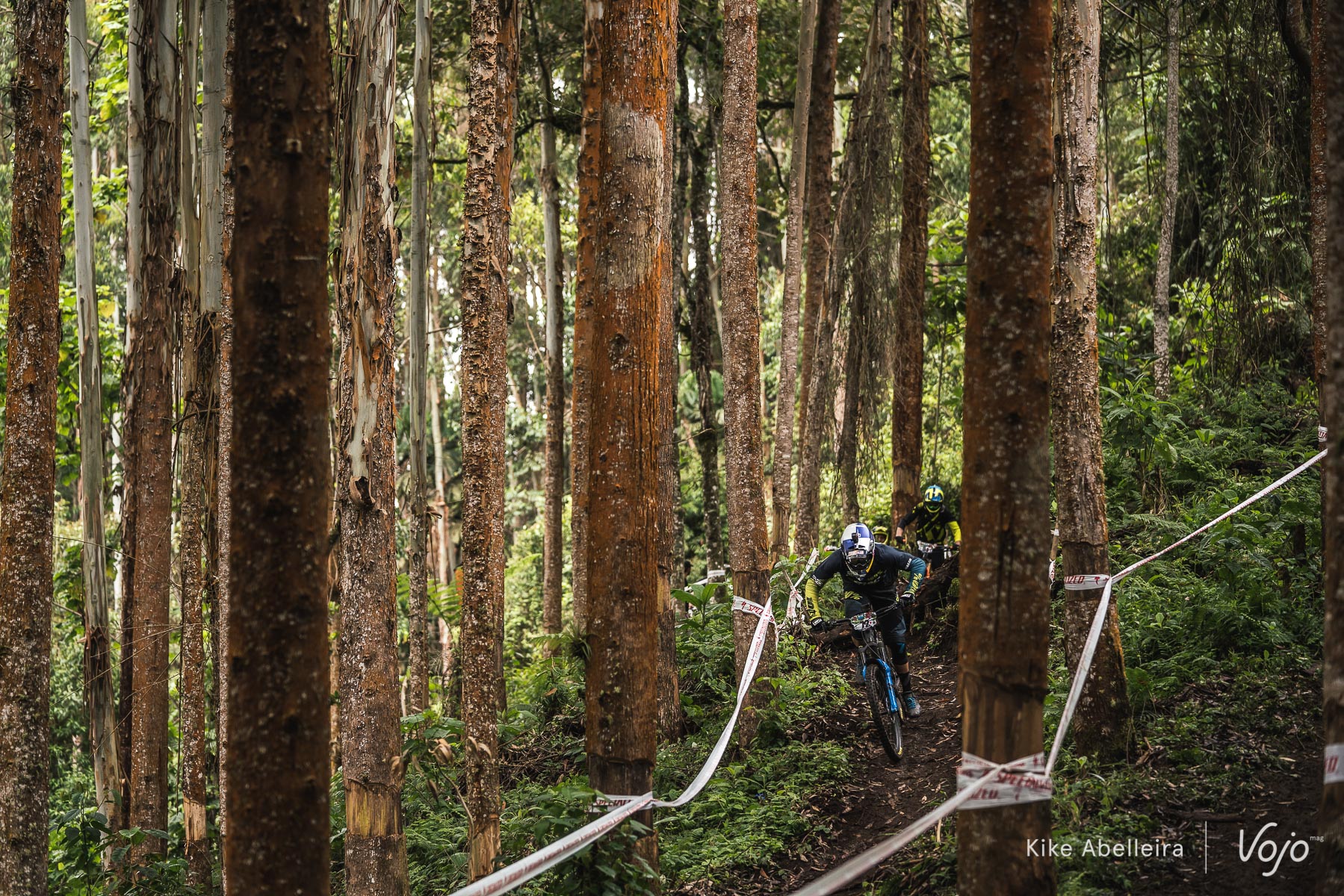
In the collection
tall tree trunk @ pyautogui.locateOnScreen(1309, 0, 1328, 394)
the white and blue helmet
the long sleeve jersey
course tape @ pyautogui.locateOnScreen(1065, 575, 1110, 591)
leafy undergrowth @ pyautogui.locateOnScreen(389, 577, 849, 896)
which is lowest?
leafy undergrowth @ pyautogui.locateOnScreen(389, 577, 849, 896)

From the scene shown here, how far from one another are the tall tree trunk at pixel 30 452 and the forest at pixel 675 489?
0.03m

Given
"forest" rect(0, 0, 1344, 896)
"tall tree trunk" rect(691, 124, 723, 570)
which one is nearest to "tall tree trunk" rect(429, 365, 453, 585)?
"forest" rect(0, 0, 1344, 896)

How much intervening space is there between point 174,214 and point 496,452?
4.17 m

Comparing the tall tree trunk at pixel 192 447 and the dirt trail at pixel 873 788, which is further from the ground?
the tall tree trunk at pixel 192 447

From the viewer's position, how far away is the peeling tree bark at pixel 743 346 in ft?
28.0

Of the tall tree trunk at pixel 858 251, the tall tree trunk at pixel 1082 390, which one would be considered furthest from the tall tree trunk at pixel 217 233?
the tall tree trunk at pixel 858 251

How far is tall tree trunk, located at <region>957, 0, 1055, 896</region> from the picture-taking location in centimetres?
374

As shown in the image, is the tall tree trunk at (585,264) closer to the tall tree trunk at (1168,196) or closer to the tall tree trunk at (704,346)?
the tall tree trunk at (704,346)

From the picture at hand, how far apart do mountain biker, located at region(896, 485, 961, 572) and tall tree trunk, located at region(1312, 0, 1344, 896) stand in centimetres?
851

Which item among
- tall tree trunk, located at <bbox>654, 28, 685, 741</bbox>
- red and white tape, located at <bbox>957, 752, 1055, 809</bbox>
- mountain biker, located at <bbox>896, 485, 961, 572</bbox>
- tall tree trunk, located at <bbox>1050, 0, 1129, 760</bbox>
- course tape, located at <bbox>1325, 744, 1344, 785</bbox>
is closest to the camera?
course tape, located at <bbox>1325, 744, 1344, 785</bbox>

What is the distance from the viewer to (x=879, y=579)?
352 inches

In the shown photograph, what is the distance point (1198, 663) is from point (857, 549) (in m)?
2.80

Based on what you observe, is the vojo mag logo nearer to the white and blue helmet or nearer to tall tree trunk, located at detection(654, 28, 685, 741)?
the white and blue helmet

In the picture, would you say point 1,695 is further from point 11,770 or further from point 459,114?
point 459,114
